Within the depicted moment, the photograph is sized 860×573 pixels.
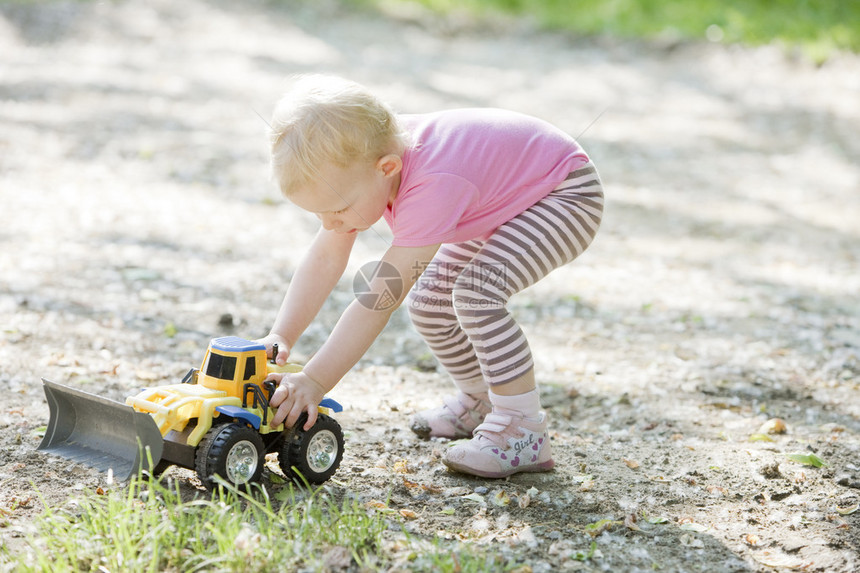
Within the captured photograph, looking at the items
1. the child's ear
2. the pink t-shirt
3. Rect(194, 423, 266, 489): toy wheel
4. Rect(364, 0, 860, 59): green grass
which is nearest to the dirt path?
Rect(194, 423, 266, 489): toy wheel

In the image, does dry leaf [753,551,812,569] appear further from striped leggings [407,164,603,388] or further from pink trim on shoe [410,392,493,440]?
pink trim on shoe [410,392,493,440]

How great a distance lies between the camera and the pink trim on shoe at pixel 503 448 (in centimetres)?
285

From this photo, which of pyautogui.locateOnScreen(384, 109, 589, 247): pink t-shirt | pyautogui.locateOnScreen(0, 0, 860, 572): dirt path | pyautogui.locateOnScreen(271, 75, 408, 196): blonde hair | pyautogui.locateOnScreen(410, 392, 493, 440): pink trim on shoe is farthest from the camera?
pyautogui.locateOnScreen(410, 392, 493, 440): pink trim on shoe

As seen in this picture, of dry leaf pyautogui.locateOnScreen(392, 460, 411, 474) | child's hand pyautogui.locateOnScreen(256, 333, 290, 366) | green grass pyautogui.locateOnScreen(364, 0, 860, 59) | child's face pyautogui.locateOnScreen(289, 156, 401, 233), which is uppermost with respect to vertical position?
green grass pyautogui.locateOnScreen(364, 0, 860, 59)

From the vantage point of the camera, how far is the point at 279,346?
2.81 m

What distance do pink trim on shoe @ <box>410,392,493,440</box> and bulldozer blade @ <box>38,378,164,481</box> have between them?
109cm

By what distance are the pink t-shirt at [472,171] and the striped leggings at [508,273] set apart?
6cm

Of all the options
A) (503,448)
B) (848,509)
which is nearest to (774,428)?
(848,509)

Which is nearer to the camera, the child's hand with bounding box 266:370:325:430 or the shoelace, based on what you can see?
the child's hand with bounding box 266:370:325:430

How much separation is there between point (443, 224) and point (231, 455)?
0.90 metres

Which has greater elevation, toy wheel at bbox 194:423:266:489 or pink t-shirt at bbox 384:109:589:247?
pink t-shirt at bbox 384:109:589:247

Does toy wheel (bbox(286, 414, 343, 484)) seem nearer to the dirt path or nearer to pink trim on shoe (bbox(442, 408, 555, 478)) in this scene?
the dirt path

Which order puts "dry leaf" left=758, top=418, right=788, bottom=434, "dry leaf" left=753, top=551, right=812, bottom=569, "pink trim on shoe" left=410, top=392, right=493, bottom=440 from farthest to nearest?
"dry leaf" left=758, top=418, right=788, bottom=434
"pink trim on shoe" left=410, top=392, right=493, bottom=440
"dry leaf" left=753, top=551, right=812, bottom=569

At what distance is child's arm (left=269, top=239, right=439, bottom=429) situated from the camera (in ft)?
8.52
